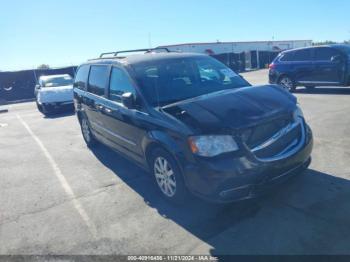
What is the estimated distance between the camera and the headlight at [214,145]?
3521 mm

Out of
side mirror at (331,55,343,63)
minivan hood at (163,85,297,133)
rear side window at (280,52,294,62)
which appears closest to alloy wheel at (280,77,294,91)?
rear side window at (280,52,294,62)

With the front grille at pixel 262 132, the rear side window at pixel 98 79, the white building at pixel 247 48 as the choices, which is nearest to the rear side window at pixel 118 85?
the rear side window at pixel 98 79

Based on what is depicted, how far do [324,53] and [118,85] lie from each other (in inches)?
372

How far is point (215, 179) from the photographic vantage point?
3.47 m

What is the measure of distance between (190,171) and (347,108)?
23.3 ft

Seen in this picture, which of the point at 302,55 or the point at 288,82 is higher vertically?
the point at 302,55

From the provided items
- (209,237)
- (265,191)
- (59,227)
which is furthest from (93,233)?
(265,191)

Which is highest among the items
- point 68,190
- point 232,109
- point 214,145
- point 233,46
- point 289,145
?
point 233,46

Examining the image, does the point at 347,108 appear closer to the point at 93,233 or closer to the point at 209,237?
the point at 209,237

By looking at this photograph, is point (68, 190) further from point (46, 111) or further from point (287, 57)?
point (287, 57)

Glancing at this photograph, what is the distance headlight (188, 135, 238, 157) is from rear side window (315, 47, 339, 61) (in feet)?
32.4

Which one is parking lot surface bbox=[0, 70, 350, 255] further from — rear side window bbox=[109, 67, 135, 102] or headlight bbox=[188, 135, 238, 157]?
rear side window bbox=[109, 67, 135, 102]

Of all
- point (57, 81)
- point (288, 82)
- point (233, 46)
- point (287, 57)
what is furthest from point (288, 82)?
point (233, 46)

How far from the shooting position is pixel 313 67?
1223 cm
